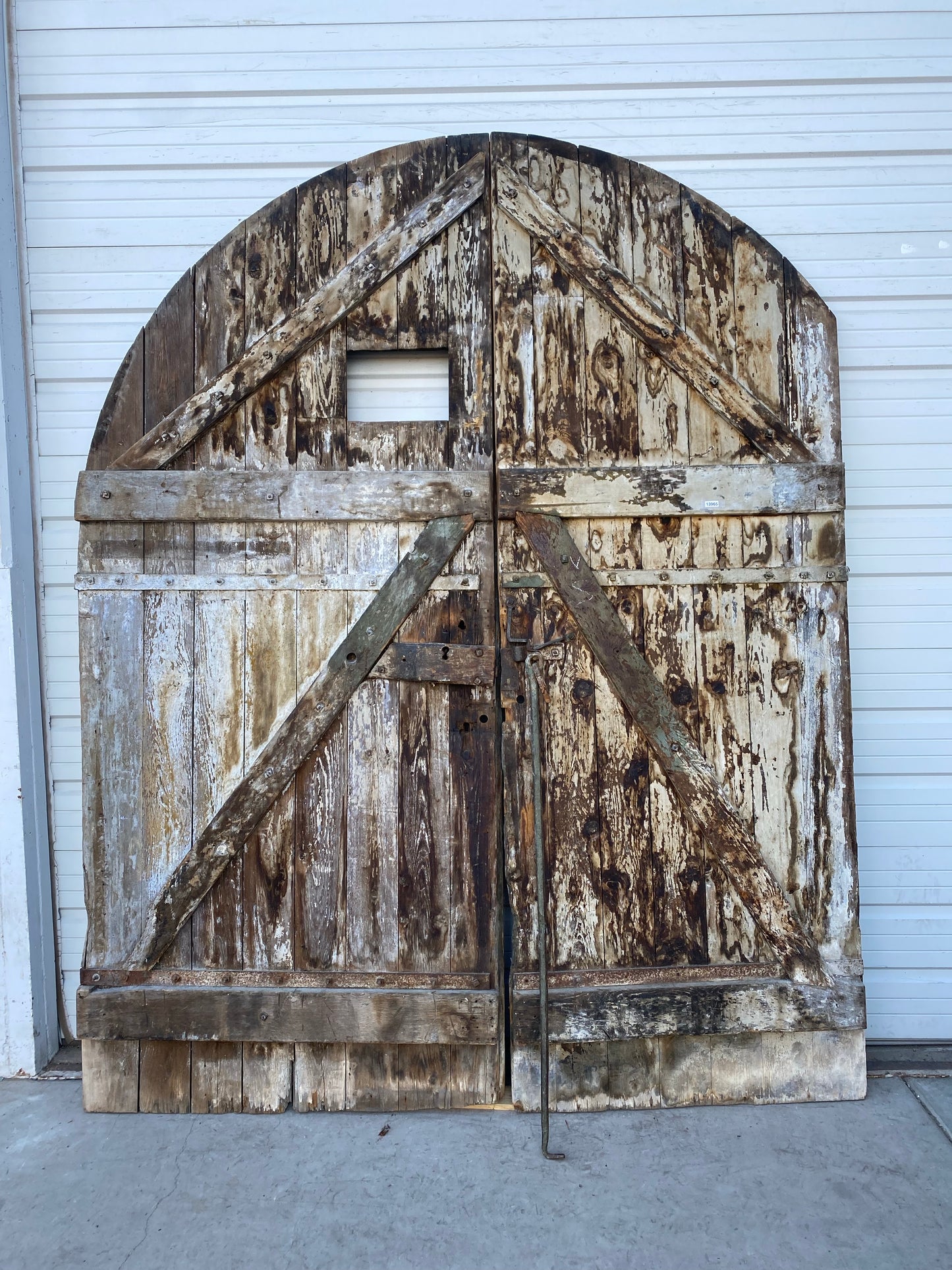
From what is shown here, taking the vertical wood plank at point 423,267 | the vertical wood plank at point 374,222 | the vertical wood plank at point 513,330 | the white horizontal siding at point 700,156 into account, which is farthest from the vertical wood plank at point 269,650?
the vertical wood plank at point 513,330

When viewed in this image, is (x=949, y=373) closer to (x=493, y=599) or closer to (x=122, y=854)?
(x=493, y=599)

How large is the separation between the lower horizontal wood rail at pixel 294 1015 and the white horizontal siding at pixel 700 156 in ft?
4.76

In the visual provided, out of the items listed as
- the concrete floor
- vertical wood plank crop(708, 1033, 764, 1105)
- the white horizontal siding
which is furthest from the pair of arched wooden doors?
the white horizontal siding

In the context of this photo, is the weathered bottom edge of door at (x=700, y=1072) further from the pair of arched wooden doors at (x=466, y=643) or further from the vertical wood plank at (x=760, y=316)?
the vertical wood plank at (x=760, y=316)

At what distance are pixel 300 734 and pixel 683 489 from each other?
135 cm

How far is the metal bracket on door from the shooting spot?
2.21 metres

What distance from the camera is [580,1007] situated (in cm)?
235

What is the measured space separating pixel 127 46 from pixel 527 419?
1.89m

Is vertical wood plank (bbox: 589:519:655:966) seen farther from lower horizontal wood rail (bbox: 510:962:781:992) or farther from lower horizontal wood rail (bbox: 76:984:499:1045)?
lower horizontal wood rail (bbox: 76:984:499:1045)

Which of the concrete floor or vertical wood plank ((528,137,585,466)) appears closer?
the concrete floor

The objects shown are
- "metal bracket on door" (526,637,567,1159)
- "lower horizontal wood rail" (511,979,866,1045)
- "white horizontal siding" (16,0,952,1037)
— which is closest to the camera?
"metal bracket on door" (526,637,567,1159)

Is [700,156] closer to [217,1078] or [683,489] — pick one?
[683,489]

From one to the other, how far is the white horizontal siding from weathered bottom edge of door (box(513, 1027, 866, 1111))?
0.40 meters

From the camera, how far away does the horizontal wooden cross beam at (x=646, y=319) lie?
239 cm
